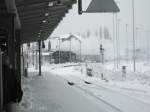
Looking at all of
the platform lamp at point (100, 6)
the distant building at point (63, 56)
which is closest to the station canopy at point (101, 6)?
the platform lamp at point (100, 6)

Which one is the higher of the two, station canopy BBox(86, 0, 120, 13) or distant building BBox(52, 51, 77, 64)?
station canopy BBox(86, 0, 120, 13)

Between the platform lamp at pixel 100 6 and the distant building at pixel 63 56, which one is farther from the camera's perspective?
the distant building at pixel 63 56

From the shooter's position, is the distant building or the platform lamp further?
the distant building

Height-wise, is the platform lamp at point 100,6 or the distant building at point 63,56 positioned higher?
the platform lamp at point 100,6

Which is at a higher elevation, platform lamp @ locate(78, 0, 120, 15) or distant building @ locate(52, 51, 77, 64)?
platform lamp @ locate(78, 0, 120, 15)

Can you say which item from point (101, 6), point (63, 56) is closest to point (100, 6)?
point (101, 6)

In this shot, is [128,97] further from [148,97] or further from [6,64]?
[6,64]

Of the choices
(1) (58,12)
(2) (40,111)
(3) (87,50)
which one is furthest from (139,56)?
(2) (40,111)

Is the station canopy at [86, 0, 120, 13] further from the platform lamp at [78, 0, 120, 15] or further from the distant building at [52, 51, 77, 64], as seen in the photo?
the distant building at [52, 51, 77, 64]

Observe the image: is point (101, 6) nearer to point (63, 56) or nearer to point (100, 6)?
point (100, 6)

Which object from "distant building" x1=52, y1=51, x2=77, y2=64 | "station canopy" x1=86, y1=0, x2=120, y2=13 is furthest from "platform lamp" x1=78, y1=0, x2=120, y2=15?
"distant building" x1=52, y1=51, x2=77, y2=64

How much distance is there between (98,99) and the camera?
59.3 feet

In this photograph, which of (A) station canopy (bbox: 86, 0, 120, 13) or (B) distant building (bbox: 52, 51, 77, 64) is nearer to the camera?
(A) station canopy (bbox: 86, 0, 120, 13)

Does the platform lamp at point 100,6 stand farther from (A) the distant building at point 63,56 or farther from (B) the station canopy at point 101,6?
(A) the distant building at point 63,56
